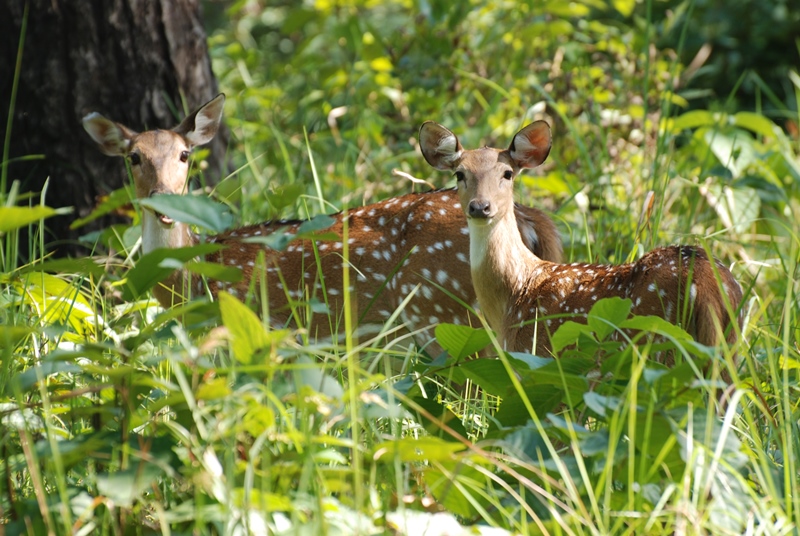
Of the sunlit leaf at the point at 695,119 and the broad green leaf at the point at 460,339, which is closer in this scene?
the broad green leaf at the point at 460,339

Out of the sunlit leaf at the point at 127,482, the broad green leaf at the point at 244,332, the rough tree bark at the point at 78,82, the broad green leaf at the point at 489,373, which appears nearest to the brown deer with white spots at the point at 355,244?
the rough tree bark at the point at 78,82

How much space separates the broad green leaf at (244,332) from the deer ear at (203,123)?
2.11 metres

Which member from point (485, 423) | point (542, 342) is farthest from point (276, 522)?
point (542, 342)

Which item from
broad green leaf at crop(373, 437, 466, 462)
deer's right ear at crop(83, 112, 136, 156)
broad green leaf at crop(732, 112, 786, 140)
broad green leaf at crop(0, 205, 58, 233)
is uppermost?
deer's right ear at crop(83, 112, 136, 156)

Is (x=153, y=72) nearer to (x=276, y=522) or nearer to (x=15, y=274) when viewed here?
(x=15, y=274)

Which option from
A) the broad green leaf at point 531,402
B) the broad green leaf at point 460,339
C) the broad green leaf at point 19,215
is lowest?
the broad green leaf at point 531,402

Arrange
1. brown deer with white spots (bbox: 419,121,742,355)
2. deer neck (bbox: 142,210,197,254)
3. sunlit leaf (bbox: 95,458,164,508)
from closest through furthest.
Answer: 1. sunlit leaf (bbox: 95,458,164,508)
2. brown deer with white spots (bbox: 419,121,742,355)
3. deer neck (bbox: 142,210,197,254)

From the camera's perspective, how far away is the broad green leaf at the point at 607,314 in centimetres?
228

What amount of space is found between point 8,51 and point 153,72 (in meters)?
0.63

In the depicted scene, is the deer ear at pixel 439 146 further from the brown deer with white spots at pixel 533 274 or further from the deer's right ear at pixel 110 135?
the deer's right ear at pixel 110 135

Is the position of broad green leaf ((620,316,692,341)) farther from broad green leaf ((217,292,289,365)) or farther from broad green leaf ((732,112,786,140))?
broad green leaf ((732,112,786,140))

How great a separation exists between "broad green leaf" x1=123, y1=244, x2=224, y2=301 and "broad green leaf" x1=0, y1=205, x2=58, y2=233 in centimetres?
21

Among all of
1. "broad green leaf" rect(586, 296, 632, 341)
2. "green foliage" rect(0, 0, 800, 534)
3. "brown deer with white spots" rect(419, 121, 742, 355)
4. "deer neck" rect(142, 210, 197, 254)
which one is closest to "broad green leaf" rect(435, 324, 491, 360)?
"green foliage" rect(0, 0, 800, 534)

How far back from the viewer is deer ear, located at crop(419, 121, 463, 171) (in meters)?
3.55
